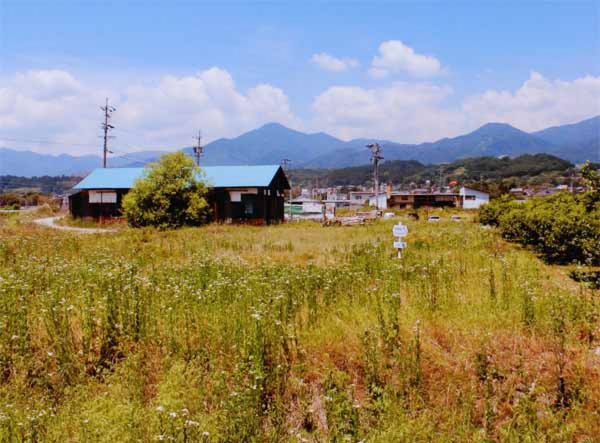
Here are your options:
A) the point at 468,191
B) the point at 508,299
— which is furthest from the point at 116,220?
the point at 468,191

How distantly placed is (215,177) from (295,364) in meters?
25.5

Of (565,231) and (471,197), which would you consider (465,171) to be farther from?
(565,231)

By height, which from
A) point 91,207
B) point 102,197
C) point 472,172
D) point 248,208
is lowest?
point 248,208

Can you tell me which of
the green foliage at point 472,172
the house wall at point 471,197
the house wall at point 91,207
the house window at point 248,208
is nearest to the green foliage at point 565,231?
the house window at point 248,208

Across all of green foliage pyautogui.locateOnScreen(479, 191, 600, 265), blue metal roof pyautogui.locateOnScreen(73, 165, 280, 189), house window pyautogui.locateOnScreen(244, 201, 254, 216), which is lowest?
green foliage pyautogui.locateOnScreen(479, 191, 600, 265)

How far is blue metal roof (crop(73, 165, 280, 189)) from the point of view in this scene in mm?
26953

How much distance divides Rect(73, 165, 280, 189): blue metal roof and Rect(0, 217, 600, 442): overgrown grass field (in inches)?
820

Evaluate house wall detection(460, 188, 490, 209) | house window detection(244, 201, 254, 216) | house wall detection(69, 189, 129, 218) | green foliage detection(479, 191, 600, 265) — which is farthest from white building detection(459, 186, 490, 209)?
house wall detection(69, 189, 129, 218)

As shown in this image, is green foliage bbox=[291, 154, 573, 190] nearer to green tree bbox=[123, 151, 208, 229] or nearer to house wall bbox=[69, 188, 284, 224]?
house wall bbox=[69, 188, 284, 224]

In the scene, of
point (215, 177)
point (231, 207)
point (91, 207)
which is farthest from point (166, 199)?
point (91, 207)

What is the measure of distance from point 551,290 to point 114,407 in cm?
637

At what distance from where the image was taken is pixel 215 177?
28.5 metres

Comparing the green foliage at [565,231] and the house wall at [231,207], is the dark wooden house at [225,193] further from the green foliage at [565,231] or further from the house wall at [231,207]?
the green foliage at [565,231]

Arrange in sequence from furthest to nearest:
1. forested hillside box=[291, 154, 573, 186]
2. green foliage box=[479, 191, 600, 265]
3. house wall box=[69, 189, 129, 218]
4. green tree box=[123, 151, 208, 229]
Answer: forested hillside box=[291, 154, 573, 186], house wall box=[69, 189, 129, 218], green tree box=[123, 151, 208, 229], green foliage box=[479, 191, 600, 265]
